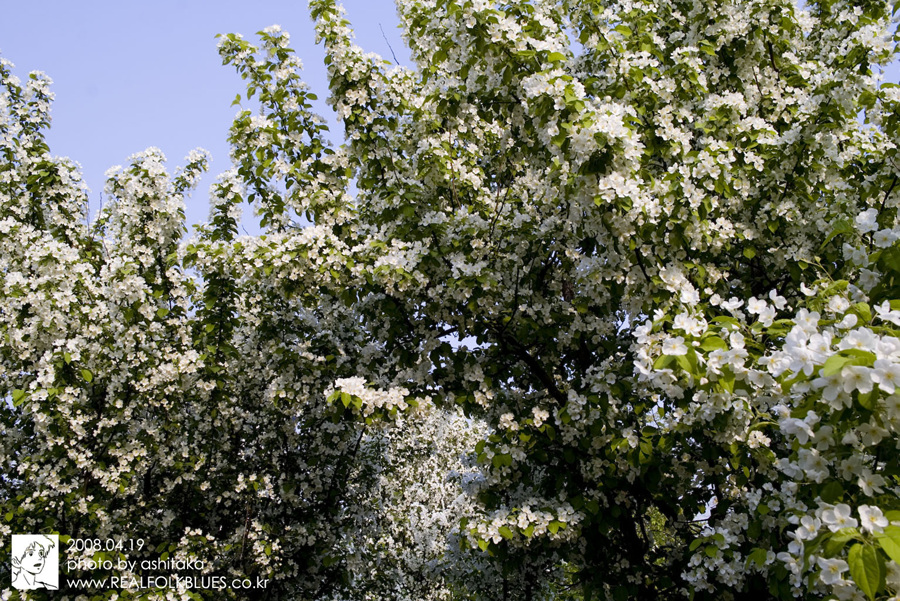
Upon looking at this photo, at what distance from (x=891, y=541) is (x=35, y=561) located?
711 centimetres

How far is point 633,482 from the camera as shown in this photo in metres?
5.20

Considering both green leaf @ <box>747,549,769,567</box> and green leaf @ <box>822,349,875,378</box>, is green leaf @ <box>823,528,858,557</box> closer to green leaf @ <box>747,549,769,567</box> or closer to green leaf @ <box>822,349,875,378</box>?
green leaf @ <box>822,349,875,378</box>

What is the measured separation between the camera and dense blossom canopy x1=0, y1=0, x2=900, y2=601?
14.9 feet

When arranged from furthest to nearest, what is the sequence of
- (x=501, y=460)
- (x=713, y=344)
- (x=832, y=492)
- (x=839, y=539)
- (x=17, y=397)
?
(x=17, y=397) → (x=501, y=460) → (x=713, y=344) → (x=832, y=492) → (x=839, y=539)

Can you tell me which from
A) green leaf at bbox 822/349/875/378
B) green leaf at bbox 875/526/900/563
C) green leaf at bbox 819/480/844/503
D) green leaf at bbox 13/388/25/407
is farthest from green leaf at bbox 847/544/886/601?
green leaf at bbox 13/388/25/407

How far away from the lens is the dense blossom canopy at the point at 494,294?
4.55m

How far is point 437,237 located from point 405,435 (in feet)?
19.6

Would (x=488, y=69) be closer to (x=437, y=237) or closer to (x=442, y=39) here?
(x=442, y=39)

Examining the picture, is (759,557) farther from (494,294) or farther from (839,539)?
(494,294)

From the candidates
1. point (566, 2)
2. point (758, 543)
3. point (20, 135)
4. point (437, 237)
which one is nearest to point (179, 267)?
point (20, 135)

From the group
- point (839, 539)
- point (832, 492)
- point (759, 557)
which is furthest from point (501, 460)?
point (839, 539)

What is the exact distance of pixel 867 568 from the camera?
6.99 feet

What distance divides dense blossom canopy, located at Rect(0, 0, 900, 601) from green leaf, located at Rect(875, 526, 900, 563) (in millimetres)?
528

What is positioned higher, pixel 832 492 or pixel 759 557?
pixel 832 492
